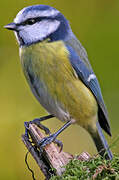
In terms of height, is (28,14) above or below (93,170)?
above

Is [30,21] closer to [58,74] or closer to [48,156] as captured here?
[58,74]

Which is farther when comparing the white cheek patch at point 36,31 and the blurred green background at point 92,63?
the blurred green background at point 92,63

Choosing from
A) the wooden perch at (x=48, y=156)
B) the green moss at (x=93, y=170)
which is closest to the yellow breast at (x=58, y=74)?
the wooden perch at (x=48, y=156)

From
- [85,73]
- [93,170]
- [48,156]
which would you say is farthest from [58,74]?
[93,170]

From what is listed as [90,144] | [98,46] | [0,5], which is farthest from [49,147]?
[0,5]

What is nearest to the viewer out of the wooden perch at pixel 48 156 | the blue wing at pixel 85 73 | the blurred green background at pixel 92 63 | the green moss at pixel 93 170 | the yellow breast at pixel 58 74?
the green moss at pixel 93 170

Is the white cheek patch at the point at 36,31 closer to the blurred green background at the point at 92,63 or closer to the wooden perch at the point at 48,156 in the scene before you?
the wooden perch at the point at 48,156

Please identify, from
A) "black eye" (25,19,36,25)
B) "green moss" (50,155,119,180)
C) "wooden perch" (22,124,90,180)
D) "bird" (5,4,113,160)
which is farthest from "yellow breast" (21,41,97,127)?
"green moss" (50,155,119,180)
